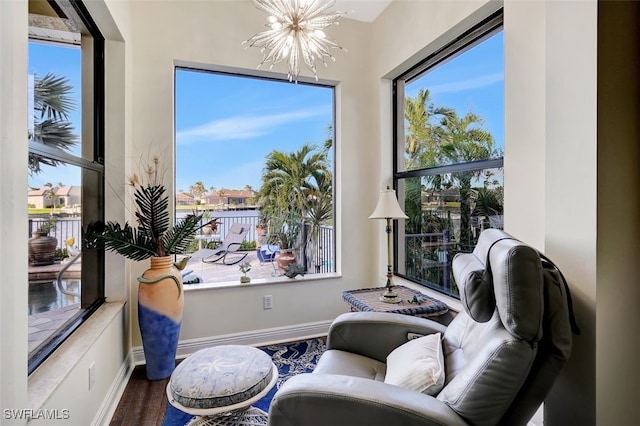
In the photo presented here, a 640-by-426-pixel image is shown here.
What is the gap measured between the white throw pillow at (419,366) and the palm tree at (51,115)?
1894 mm

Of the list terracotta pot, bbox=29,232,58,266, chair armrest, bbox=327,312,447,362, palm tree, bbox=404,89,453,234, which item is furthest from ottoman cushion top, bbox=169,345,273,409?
Result: palm tree, bbox=404,89,453,234

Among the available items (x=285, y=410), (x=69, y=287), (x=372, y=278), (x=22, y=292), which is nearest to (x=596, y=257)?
(x=285, y=410)

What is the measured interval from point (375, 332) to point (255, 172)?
1.99m

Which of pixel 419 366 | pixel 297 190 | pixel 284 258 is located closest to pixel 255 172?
pixel 297 190

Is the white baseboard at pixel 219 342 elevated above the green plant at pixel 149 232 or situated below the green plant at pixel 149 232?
below

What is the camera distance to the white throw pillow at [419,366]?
1332 mm

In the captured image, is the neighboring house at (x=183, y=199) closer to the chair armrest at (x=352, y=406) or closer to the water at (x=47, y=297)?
the water at (x=47, y=297)

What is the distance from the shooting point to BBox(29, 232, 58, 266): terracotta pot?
1.51 metres

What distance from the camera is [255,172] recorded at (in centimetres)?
323

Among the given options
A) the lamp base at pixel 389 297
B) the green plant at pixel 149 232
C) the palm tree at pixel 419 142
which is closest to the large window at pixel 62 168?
the green plant at pixel 149 232

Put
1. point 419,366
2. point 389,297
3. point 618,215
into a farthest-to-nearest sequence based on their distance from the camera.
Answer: point 389,297
point 419,366
point 618,215

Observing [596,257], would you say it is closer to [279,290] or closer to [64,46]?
[279,290]

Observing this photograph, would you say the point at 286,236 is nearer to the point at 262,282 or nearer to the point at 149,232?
the point at 262,282

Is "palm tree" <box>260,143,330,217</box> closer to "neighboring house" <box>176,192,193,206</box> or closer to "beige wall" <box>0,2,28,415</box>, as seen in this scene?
"neighboring house" <box>176,192,193,206</box>
